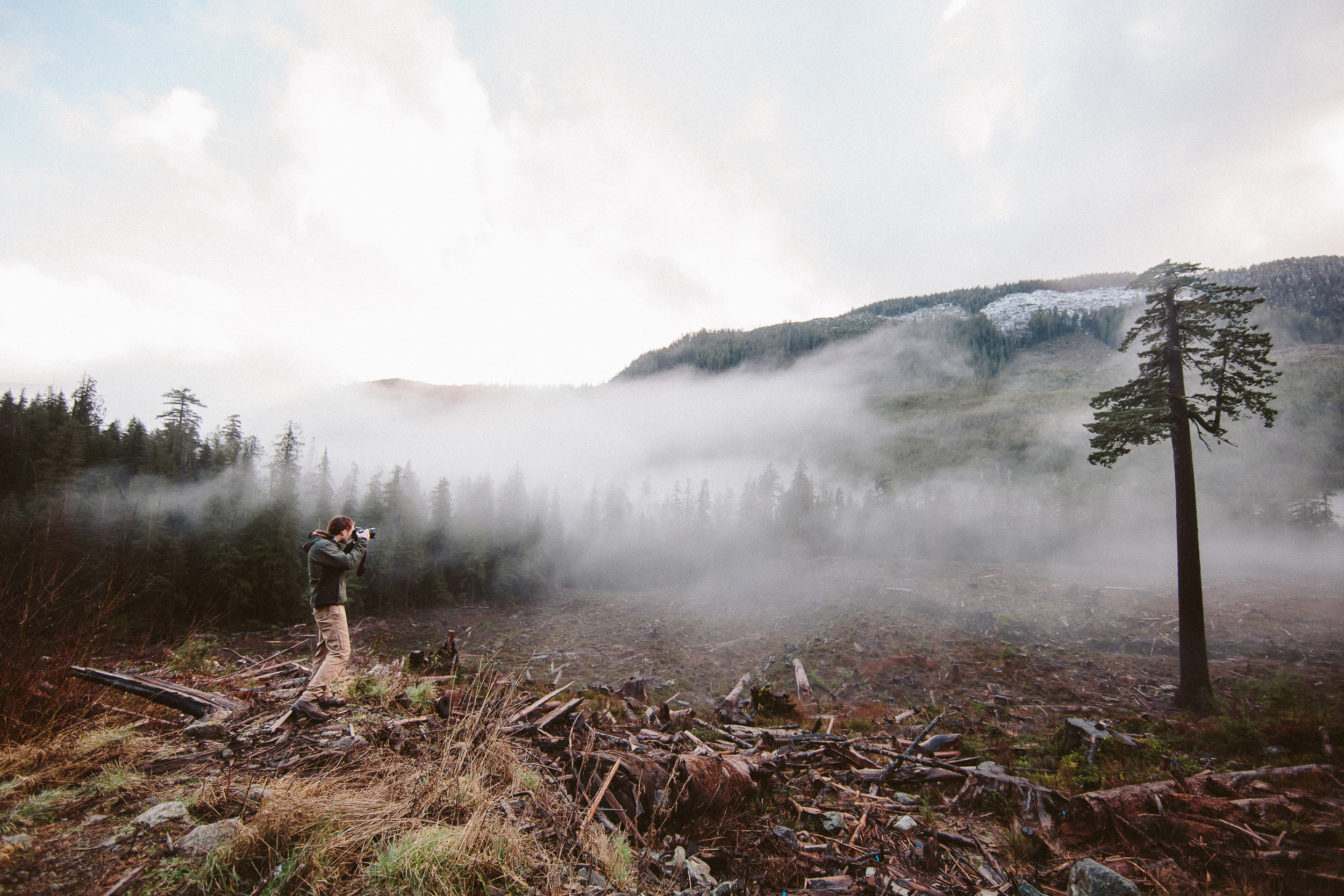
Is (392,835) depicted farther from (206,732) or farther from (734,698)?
(734,698)

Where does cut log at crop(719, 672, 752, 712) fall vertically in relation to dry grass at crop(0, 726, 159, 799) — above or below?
below

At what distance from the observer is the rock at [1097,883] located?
157 inches

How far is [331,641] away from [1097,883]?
31.7 feet

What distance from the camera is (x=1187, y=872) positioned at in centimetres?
439

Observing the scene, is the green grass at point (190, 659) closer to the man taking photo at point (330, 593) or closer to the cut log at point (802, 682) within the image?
the man taking photo at point (330, 593)

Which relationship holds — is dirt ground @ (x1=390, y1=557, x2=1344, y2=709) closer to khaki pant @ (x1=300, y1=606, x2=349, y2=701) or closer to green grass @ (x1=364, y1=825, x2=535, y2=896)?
khaki pant @ (x1=300, y1=606, x2=349, y2=701)

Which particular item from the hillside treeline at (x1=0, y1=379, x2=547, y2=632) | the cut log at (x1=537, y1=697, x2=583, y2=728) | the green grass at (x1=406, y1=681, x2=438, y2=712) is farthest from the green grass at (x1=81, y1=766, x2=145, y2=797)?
the hillside treeline at (x1=0, y1=379, x2=547, y2=632)

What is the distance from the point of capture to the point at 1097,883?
407 cm

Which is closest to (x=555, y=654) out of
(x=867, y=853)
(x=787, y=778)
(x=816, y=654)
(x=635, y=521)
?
(x=816, y=654)

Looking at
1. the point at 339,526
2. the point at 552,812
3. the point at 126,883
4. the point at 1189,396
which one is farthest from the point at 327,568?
the point at 1189,396

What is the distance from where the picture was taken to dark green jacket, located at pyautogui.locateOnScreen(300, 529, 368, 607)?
694 centimetres

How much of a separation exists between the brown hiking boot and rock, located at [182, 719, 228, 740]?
60 centimetres

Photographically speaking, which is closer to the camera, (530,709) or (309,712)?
(309,712)

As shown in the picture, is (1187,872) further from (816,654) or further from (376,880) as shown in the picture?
(816,654)
